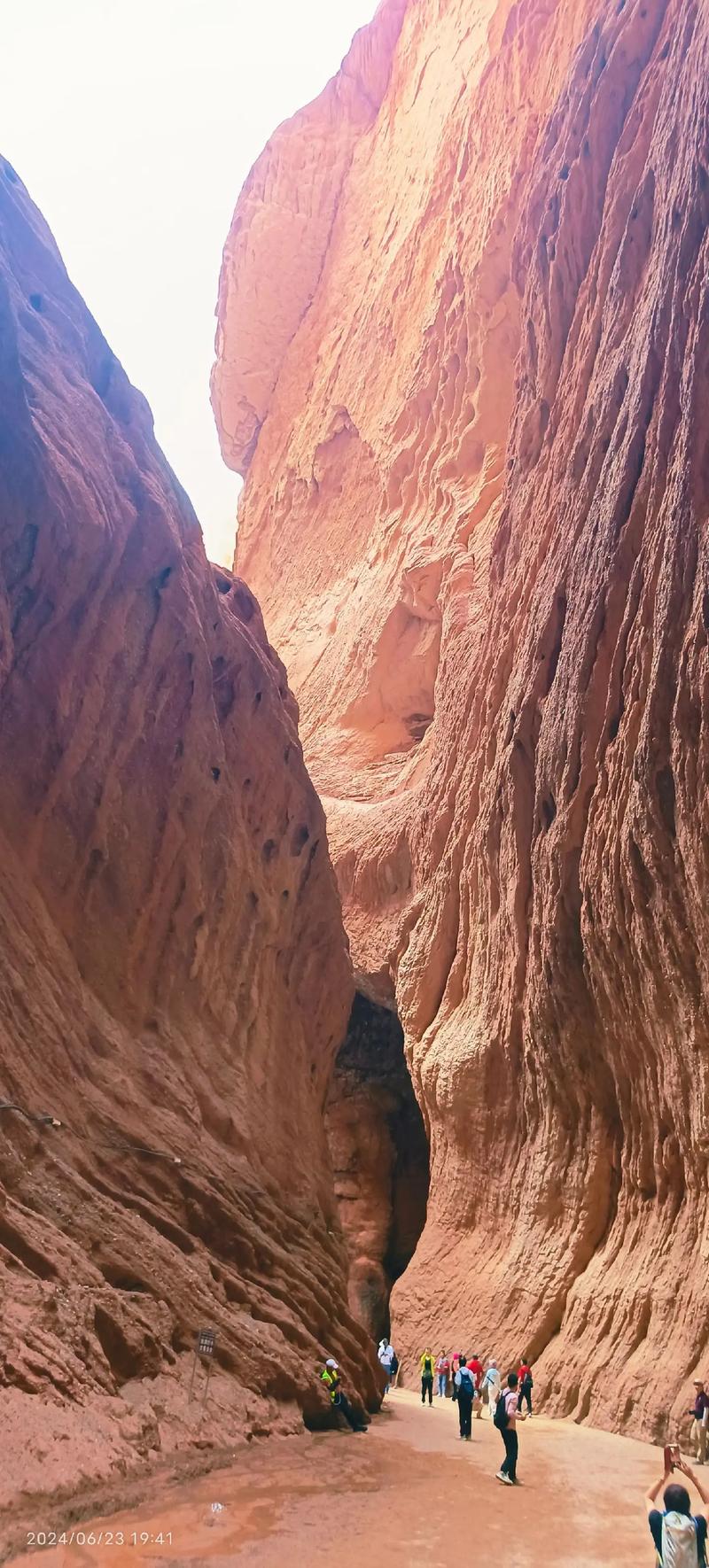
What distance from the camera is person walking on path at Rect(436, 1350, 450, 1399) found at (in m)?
15.8

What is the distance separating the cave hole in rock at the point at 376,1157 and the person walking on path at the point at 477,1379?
287 inches

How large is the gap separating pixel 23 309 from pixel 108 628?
3.47 meters

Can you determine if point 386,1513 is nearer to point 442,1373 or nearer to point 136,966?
point 136,966

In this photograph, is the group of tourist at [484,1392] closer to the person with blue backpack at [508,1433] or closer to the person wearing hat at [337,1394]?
the person with blue backpack at [508,1433]

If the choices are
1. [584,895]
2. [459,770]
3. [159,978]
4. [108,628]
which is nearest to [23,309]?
[108,628]

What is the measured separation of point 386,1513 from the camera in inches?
267

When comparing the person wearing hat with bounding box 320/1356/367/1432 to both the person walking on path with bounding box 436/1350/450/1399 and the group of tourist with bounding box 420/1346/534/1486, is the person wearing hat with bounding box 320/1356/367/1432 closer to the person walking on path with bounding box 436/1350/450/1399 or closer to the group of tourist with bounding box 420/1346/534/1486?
the group of tourist with bounding box 420/1346/534/1486

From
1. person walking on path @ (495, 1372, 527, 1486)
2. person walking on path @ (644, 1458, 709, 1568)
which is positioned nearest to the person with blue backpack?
person walking on path @ (495, 1372, 527, 1486)

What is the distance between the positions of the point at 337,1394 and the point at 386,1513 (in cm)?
334

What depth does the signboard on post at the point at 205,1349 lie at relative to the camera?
26.9 feet

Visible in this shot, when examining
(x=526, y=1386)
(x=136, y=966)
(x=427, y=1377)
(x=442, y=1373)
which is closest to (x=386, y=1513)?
(x=136, y=966)

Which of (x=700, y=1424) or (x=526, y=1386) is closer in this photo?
(x=700, y=1424)

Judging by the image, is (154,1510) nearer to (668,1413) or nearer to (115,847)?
(115,847)

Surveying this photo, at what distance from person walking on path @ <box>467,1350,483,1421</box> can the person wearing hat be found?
13.2 feet
